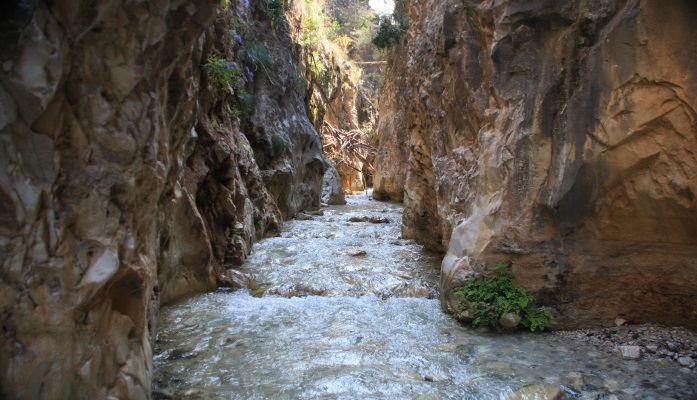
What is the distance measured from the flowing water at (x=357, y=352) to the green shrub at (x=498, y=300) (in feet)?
0.57

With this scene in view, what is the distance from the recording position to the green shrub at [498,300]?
15.9 ft

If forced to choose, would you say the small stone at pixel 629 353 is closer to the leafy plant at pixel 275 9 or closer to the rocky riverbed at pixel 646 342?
the rocky riverbed at pixel 646 342

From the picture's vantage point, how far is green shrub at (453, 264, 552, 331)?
4836 millimetres

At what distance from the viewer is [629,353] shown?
406 centimetres

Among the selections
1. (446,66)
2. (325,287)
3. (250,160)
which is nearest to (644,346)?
(325,287)

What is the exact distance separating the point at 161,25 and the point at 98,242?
1.45m

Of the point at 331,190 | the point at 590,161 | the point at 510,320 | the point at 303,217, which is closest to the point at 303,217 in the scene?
the point at 303,217

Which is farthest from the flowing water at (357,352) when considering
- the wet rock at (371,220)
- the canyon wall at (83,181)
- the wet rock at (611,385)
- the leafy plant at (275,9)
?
the leafy plant at (275,9)

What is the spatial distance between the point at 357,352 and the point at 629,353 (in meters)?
2.50

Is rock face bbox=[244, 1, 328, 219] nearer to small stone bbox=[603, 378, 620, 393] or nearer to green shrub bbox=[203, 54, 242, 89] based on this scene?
green shrub bbox=[203, 54, 242, 89]

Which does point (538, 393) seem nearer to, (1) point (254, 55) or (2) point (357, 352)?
(2) point (357, 352)

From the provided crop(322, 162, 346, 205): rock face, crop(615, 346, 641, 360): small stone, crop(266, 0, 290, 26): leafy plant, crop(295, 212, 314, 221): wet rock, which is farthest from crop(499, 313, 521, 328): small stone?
crop(322, 162, 346, 205): rock face

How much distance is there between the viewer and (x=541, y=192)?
4.84m

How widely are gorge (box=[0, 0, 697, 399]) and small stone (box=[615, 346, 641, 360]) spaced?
0.61 meters
